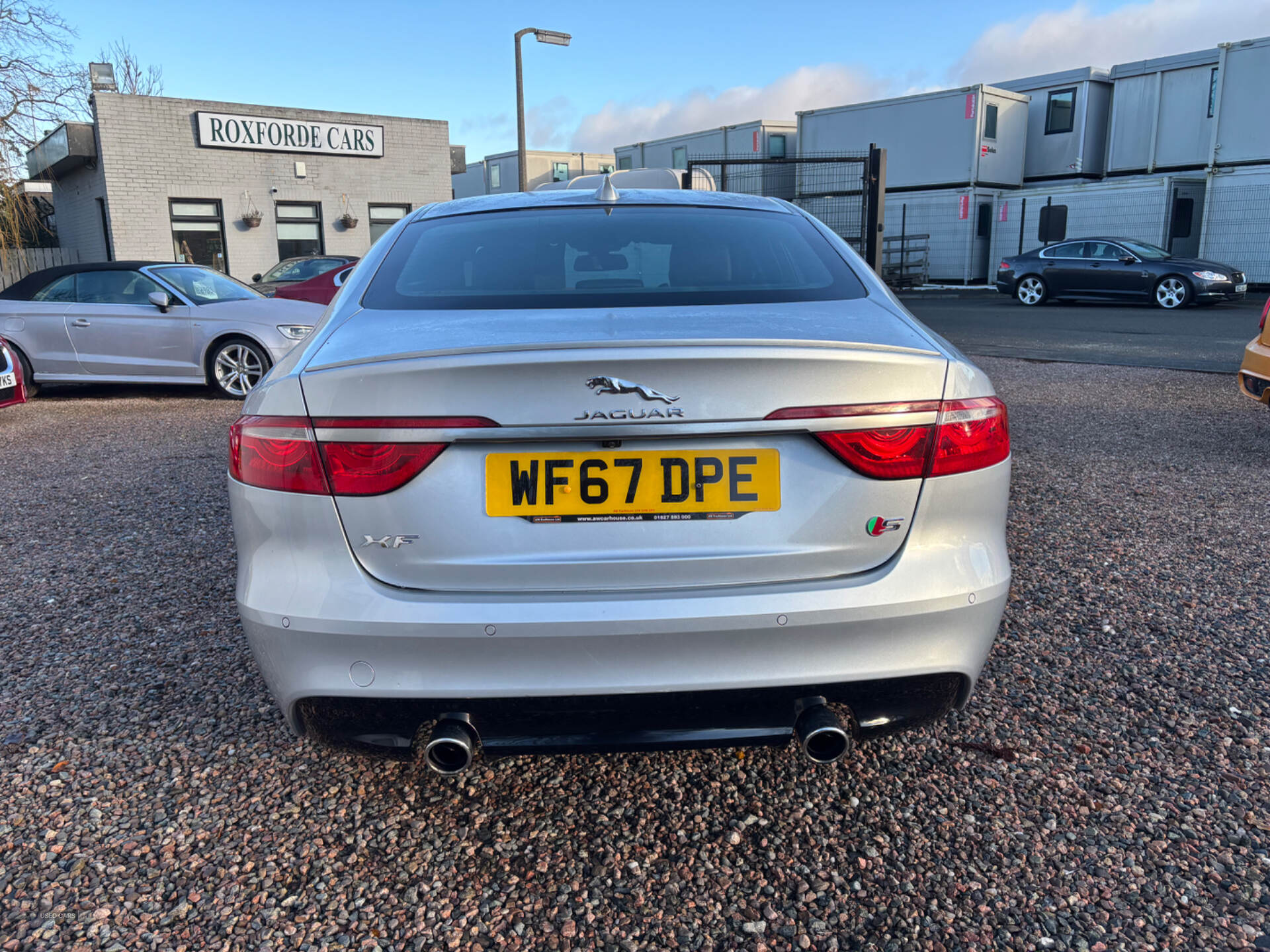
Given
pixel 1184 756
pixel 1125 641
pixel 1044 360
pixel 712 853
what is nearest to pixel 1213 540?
pixel 1125 641

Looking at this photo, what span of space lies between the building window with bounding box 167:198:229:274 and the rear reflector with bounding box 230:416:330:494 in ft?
65.2

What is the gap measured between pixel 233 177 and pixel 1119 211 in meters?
19.4

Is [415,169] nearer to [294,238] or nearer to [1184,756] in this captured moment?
[294,238]

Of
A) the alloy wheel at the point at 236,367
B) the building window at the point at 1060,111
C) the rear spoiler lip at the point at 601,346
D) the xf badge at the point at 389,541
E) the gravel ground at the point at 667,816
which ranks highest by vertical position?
the building window at the point at 1060,111

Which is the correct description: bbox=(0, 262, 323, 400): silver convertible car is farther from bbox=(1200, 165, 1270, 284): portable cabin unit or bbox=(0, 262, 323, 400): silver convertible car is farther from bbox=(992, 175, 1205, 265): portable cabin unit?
bbox=(1200, 165, 1270, 284): portable cabin unit

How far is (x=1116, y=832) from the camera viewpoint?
2.19 m

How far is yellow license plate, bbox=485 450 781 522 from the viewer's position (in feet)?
6.03

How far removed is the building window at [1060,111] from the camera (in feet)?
76.8

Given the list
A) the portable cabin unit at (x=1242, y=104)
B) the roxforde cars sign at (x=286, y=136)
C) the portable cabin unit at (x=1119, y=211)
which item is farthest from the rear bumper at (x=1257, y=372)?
the roxforde cars sign at (x=286, y=136)

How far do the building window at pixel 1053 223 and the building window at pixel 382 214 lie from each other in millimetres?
14581

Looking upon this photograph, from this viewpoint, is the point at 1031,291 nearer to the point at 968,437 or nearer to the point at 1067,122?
the point at 1067,122

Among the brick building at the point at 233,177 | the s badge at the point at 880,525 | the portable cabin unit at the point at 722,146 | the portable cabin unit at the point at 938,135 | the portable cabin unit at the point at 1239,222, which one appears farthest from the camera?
the portable cabin unit at the point at 722,146

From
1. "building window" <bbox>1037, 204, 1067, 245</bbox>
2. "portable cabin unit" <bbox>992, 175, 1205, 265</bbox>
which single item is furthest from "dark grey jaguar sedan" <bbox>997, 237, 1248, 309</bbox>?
"building window" <bbox>1037, 204, 1067, 245</bbox>

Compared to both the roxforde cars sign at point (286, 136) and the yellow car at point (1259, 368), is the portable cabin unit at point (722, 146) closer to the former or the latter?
Result: the roxforde cars sign at point (286, 136)
